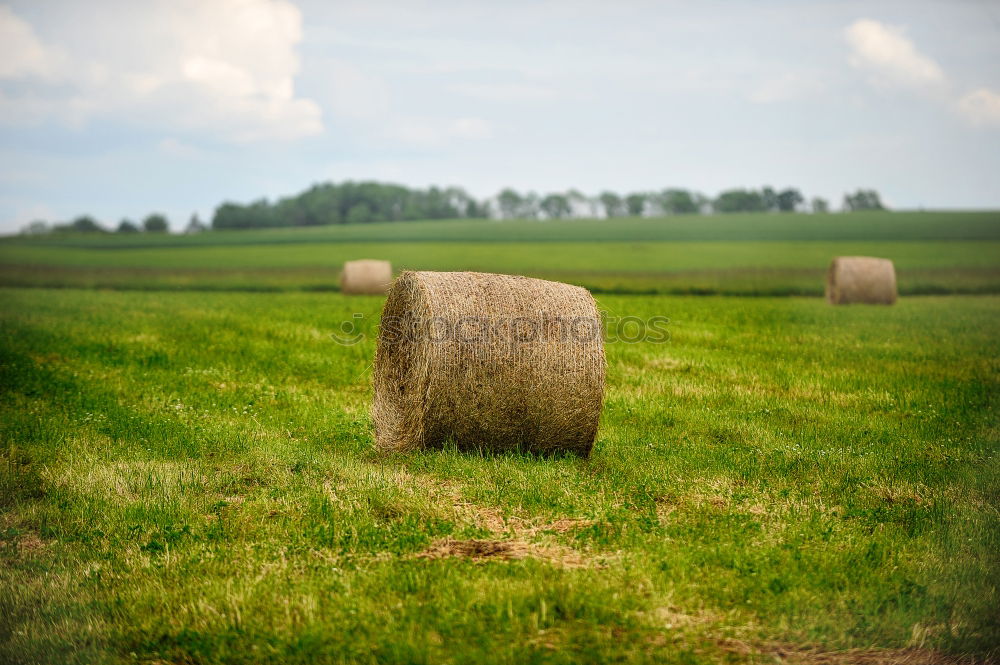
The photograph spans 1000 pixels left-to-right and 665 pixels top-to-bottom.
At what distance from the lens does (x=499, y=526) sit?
769 centimetres

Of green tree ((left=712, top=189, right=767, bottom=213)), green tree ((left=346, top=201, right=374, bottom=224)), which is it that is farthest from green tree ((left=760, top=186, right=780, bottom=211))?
green tree ((left=346, top=201, right=374, bottom=224))

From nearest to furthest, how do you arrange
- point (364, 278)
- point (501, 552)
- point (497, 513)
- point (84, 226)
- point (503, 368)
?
point (501, 552)
point (497, 513)
point (503, 368)
point (364, 278)
point (84, 226)

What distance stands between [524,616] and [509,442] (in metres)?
4.05

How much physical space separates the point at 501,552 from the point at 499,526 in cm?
62

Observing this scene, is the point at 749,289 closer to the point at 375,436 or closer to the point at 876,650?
the point at 375,436

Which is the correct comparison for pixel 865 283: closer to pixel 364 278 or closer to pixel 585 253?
pixel 364 278

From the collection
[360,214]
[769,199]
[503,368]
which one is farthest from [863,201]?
[503,368]

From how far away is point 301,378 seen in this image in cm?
1542

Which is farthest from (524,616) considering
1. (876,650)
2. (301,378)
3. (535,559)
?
(301,378)

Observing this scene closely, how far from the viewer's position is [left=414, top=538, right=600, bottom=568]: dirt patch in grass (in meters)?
6.91

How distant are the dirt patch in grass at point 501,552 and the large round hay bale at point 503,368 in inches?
99.1

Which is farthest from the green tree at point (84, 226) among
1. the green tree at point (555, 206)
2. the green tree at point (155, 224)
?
the green tree at point (555, 206)

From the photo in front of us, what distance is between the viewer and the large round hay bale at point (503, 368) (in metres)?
9.59

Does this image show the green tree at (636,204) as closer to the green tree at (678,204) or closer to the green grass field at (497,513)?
the green tree at (678,204)
